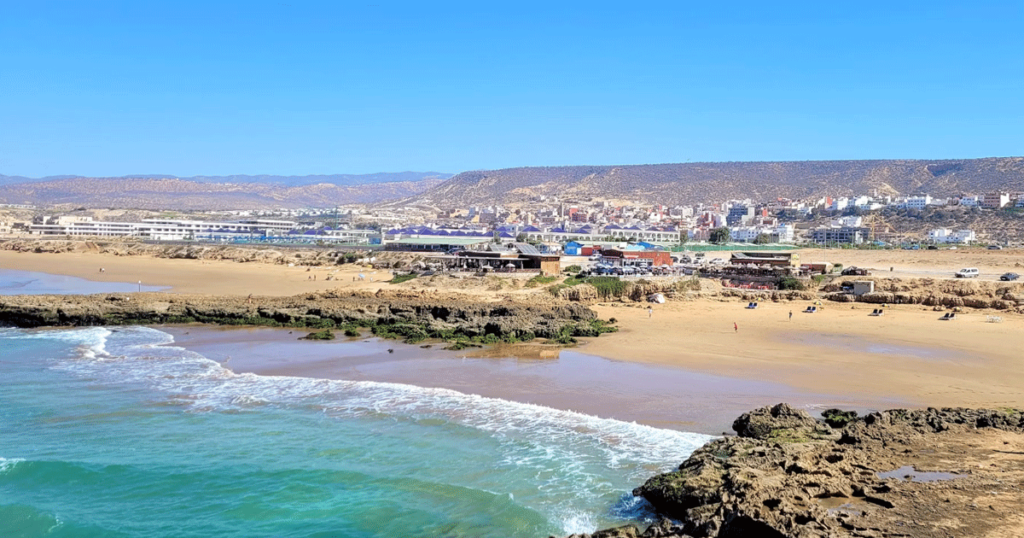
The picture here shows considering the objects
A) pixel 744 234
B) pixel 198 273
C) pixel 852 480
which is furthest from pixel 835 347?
pixel 744 234

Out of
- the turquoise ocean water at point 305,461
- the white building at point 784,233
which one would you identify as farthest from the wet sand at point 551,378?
the white building at point 784,233

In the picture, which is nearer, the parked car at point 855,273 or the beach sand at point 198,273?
the parked car at point 855,273

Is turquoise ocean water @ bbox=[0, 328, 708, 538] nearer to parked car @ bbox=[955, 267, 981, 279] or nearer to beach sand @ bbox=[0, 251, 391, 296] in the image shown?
beach sand @ bbox=[0, 251, 391, 296]

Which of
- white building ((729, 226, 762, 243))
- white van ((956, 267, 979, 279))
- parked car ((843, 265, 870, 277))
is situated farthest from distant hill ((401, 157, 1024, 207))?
parked car ((843, 265, 870, 277))

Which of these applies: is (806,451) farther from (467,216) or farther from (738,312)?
(467,216)

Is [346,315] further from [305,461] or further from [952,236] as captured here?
[952,236]

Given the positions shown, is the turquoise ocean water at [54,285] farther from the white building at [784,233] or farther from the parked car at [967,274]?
the white building at [784,233]
